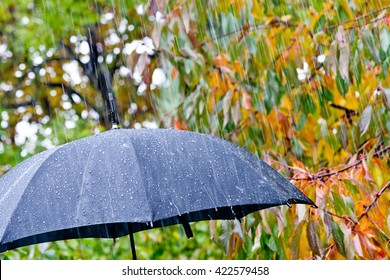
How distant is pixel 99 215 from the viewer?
1744 mm

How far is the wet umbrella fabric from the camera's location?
5.76ft

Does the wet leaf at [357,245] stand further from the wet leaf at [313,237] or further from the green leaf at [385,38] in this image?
the green leaf at [385,38]

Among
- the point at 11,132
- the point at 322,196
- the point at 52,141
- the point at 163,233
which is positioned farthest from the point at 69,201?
the point at 11,132


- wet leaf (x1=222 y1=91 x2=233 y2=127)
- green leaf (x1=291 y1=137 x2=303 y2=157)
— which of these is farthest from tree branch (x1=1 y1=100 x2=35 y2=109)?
wet leaf (x1=222 y1=91 x2=233 y2=127)

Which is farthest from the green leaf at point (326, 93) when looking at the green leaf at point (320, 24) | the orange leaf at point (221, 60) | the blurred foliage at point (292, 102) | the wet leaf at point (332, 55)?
the wet leaf at point (332, 55)

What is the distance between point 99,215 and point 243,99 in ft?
5.29

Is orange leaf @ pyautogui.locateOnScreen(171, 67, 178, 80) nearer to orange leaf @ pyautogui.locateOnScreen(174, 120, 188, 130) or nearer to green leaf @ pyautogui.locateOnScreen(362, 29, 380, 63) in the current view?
orange leaf @ pyautogui.locateOnScreen(174, 120, 188, 130)

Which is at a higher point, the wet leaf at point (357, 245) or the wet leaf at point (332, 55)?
the wet leaf at point (332, 55)

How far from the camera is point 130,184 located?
5.88ft

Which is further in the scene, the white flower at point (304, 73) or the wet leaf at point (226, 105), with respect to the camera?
the white flower at point (304, 73)

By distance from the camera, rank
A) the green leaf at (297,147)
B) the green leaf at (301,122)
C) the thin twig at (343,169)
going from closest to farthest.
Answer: the thin twig at (343,169), the green leaf at (301,122), the green leaf at (297,147)

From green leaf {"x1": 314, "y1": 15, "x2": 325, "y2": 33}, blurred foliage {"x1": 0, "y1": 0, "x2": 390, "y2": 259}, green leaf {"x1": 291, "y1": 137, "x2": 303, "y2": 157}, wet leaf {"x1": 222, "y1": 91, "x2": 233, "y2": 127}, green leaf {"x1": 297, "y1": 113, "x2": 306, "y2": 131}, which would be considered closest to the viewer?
→ blurred foliage {"x1": 0, "y1": 0, "x2": 390, "y2": 259}

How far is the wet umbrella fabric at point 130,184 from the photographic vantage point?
175 centimetres
